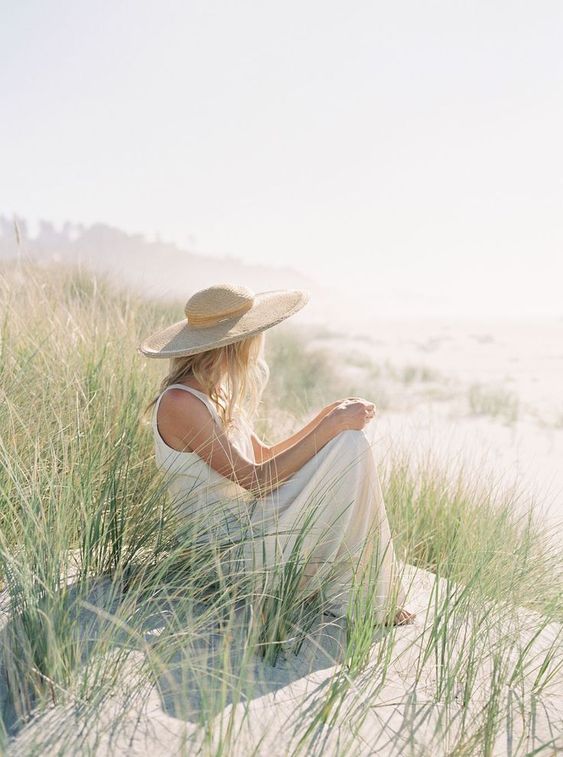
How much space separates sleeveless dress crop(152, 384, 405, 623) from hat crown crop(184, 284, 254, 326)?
281 millimetres

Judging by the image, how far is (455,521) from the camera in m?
3.12

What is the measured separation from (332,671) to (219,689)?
43 cm

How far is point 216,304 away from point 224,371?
0.23m

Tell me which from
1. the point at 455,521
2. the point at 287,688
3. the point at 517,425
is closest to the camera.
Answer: the point at 287,688

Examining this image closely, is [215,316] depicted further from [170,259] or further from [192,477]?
[170,259]

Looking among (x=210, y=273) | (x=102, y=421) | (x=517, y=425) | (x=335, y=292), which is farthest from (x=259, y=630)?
(x=335, y=292)

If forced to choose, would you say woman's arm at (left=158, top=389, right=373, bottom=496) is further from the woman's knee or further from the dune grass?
the dune grass

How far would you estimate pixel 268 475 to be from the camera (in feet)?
8.37

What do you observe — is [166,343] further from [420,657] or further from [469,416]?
[469,416]

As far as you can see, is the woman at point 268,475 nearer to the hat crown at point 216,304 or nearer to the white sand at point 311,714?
the hat crown at point 216,304

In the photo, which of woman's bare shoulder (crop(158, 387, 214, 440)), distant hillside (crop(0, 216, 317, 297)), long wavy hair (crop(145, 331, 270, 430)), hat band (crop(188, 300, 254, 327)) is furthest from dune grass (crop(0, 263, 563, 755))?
distant hillside (crop(0, 216, 317, 297))

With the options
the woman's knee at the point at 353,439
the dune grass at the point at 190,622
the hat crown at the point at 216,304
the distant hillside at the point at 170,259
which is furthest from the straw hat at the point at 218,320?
the distant hillside at the point at 170,259

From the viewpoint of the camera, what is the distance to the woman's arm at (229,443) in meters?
2.53

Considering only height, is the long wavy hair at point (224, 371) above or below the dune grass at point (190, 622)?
above
